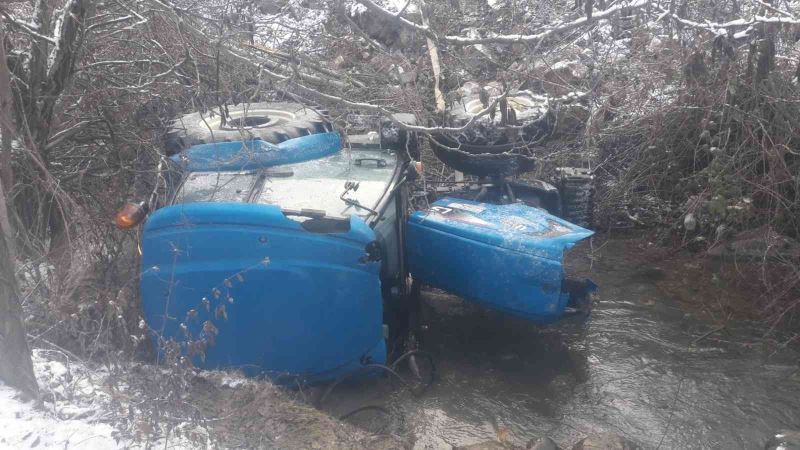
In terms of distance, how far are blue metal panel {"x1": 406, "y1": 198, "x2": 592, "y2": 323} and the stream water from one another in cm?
47

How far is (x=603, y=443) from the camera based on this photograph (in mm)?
3561

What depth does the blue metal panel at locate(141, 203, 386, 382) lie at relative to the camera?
3666mm

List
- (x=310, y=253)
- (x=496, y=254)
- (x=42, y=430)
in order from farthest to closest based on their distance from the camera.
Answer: (x=496, y=254), (x=310, y=253), (x=42, y=430)

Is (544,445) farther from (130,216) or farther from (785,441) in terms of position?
(130,216)

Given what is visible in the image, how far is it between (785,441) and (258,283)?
8.91 ft

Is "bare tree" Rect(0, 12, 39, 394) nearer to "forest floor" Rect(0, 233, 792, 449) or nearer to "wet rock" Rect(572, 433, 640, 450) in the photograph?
"forest floor" Rect(0, 233, 792, 449)

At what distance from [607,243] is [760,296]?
59.9 inches

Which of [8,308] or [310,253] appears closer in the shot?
[8,308]

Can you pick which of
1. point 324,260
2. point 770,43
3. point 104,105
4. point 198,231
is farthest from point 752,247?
point 104,105

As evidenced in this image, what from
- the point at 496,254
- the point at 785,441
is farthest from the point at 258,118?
the point at 785,441

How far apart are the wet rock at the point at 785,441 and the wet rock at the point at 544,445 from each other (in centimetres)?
107

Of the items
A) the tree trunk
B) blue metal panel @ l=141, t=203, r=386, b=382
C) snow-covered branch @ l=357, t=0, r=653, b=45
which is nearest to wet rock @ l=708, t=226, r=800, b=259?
snow-covered branch @ l=357, t=0, r=653, b=45

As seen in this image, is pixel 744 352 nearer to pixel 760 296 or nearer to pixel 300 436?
pixel 760 296

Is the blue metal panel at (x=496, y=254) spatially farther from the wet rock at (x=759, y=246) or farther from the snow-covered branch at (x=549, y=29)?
the wet rock at (x=759, y=246)
